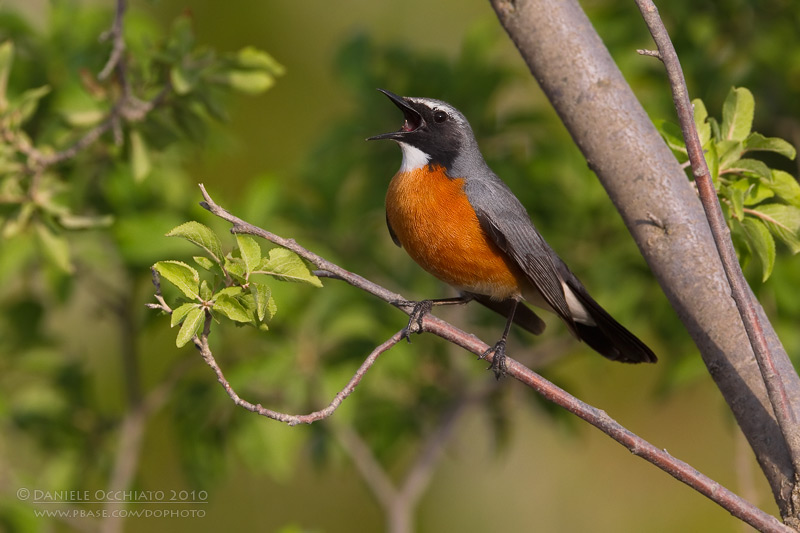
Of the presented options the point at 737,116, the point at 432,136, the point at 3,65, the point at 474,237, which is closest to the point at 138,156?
the point at 3,65

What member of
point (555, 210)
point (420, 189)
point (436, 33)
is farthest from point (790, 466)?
point (436, 33)

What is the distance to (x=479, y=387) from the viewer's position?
19.6 ft

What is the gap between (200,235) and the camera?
8.84ft

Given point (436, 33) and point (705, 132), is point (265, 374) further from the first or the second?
point (436, 33)

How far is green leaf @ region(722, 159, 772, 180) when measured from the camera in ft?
10.2

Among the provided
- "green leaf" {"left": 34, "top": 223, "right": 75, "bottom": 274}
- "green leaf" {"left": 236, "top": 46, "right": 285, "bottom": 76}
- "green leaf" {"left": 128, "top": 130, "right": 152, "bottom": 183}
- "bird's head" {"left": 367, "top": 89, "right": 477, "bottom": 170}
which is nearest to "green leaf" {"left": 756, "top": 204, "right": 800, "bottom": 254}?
"bird's head" {"left": 367, "top": 89, "right": 477, "bottom": 170}

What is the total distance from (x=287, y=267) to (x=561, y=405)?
99 cm

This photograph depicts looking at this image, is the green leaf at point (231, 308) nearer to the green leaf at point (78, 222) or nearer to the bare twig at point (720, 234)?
the bare twig at point (720, 234)

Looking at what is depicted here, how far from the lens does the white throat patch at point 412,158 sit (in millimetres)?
4651

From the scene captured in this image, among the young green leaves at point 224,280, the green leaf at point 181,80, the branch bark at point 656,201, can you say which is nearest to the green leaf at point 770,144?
the branch bark at point 656,201

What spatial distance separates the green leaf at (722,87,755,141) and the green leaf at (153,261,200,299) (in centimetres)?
197

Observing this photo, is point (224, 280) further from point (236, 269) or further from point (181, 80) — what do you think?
point (181, 80)

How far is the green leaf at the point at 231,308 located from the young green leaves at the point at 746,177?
168 cm

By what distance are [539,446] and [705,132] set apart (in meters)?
6.49
